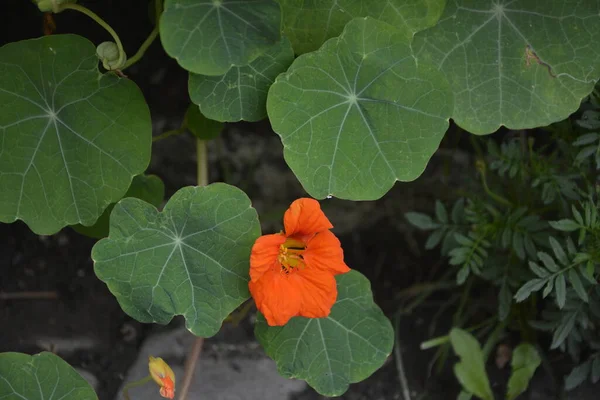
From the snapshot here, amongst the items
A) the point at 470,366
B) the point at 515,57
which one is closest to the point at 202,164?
the point at 515,57

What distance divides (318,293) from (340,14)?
0.63 m

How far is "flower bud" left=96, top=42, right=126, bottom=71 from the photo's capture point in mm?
1391

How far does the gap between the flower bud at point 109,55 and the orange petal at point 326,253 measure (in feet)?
1.83

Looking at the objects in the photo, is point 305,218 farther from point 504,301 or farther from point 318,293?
point 504,301

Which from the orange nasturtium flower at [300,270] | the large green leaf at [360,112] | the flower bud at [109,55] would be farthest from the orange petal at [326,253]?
the flower bud at [109,55]

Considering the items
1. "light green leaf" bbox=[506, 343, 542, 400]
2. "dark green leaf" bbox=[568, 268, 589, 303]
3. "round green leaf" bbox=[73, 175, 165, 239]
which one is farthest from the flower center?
"light green leaf" bbox=[506, 343, 542, 400]

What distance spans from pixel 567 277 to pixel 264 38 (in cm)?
96

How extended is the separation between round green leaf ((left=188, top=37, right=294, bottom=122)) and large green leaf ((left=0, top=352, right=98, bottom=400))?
629 millimetres

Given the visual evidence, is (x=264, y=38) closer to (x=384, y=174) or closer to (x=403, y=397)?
(x=384, y=174)

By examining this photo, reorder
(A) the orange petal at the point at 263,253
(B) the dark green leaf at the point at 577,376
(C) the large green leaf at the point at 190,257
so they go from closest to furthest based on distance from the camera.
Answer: (A) the orange petal at the point at 263,253 < (C) the large green leaf at the point at 190,257 < (B) the dark green leaf at the point at 577,376

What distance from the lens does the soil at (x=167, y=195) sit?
1.84m

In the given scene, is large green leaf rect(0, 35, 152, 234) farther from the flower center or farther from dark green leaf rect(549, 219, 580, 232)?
dark green leaf rect(549, 219, 580, 232)

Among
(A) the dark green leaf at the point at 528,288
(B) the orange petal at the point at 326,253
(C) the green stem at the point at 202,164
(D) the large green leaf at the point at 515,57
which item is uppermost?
(D) the large green leaf at the point at 515,57

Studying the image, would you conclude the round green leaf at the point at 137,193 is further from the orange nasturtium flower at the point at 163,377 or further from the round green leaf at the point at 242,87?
the orange nasturtium flower at the point at 163,377
